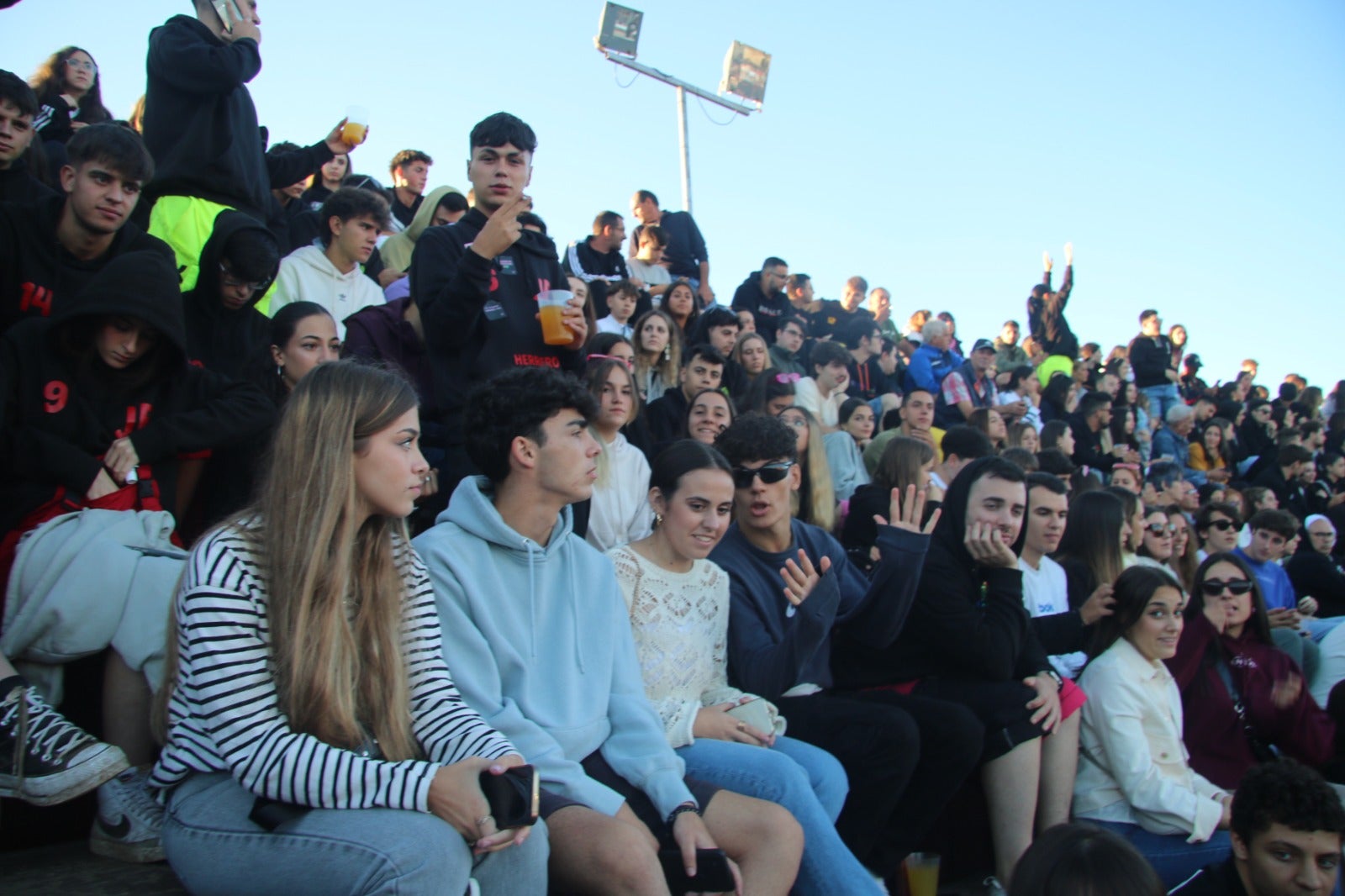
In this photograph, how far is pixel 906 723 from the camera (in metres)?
3.11

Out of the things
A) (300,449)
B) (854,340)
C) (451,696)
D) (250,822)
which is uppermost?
(854,340)

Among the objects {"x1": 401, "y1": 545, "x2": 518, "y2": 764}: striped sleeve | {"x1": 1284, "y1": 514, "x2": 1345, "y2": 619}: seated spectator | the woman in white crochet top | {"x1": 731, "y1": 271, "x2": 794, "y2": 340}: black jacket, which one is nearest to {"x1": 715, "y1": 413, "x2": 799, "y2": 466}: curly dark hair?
the woman in white crochet top

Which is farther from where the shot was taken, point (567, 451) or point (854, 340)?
point (854, 340)

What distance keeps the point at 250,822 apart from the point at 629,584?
1390 mm

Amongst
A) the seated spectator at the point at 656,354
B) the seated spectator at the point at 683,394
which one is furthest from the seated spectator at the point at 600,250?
the seated spectator at the point at 683,394

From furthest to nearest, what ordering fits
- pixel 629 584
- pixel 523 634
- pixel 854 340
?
pixel 854 340 < pixel 629 584 < pixel 523 634

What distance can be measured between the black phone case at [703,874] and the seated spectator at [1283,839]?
1.72 m

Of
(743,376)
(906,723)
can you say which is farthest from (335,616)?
(743,376)

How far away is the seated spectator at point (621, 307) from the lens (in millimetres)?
7359

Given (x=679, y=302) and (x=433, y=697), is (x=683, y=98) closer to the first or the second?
(x=679, y=302)

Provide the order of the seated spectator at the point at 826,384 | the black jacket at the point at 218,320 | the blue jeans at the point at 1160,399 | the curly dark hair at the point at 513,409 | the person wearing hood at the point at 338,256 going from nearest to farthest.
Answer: the curly dark hair at the point at 513,409 < the black jacket at the point at 218,320 < the person wearing hood at the point at 338,256 < the seated spectator at the point at 826,384 < the blue jeans at the point at 1160,399

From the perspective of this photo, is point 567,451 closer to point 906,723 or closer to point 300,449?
point 300,449

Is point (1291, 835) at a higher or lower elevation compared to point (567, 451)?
lower

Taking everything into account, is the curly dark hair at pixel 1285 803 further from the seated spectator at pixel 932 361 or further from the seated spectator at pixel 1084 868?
the seated spectator at pixel 932 361
